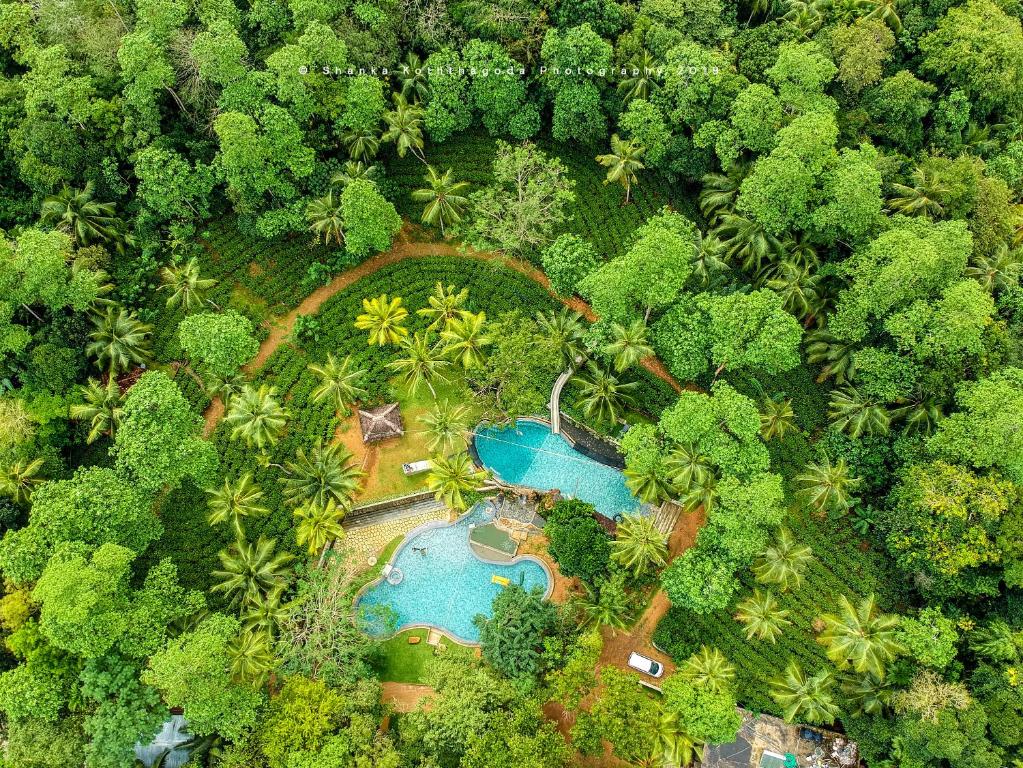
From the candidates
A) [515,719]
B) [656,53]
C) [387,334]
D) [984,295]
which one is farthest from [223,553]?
[984,295]

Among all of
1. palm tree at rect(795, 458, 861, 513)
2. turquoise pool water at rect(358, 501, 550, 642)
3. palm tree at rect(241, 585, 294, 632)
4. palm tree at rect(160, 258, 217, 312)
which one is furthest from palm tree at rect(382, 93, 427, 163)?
palm tree at rect(795, 458, 861, 513)

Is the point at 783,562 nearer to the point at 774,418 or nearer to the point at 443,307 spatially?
the point at 774,418

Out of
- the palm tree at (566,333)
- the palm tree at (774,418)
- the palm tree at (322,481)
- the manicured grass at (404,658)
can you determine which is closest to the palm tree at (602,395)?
the palm tree at (566,333)

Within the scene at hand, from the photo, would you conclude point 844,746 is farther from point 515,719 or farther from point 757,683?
point 515,719

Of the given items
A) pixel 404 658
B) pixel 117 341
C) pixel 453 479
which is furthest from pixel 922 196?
pixel 117 341

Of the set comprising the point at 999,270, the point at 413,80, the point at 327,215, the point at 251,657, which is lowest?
the point at 251,657

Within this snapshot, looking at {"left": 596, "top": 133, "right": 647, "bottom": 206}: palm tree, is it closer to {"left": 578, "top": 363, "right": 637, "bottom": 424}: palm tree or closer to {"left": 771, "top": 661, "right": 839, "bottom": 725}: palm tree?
{"left": 578, "top": 363, "right": 637, "bottom": 424}: palm tree
